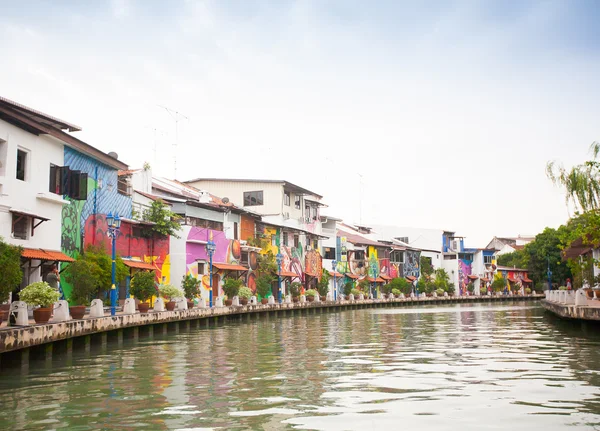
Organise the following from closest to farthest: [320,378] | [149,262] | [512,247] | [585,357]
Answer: [320,378], [585,357], [149,262], [512,247]

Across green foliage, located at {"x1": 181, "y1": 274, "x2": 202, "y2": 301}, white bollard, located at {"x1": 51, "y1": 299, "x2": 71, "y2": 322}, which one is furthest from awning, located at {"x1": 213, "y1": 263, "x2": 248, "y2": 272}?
white bollard, located at {"x1": 51, "y1": 299, "x2": 71, "y2": 322}

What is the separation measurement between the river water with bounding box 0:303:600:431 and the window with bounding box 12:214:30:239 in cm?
814

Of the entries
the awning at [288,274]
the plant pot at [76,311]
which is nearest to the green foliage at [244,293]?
the awning at [288,274]

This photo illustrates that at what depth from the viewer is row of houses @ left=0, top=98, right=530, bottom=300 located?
2766 cm

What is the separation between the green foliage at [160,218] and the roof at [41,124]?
5824mm

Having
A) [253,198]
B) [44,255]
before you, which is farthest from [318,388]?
[253,198]

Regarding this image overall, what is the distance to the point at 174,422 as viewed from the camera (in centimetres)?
962

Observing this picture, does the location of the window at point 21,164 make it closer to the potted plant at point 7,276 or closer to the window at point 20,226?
the window at point 20,226

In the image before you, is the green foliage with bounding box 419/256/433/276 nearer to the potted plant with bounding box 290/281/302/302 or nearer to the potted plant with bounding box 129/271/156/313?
the potted plant with bounding box 290/281/302/302

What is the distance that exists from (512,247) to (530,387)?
381ft

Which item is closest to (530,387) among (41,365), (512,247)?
(41,365)

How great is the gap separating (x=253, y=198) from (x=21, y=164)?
3361cm

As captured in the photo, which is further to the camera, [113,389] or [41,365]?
[41,365]

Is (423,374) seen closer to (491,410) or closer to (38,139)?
(491,410)
